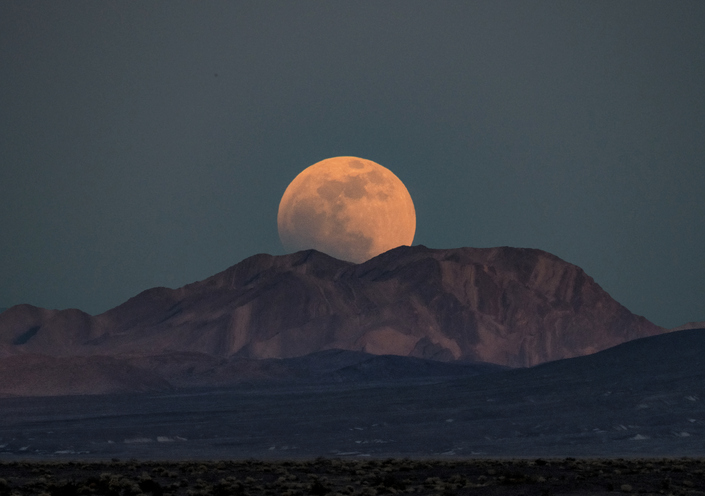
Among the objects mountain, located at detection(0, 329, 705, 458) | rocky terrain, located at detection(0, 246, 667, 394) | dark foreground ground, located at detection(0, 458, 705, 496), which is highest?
rocky terrain, located at detection(0, 246, 667, 394)

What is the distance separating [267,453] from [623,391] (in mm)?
30464

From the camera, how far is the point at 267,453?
Answer: 59531mm

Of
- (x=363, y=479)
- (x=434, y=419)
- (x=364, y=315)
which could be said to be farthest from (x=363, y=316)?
(x=363, y=479)

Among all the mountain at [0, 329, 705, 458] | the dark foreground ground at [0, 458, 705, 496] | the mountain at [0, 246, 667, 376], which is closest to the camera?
the dark foreground ground at [0, 458, 705, 496]

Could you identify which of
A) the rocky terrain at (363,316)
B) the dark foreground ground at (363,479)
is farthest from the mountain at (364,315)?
the dark foreground ground at (363,479)

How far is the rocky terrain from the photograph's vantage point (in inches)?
6663

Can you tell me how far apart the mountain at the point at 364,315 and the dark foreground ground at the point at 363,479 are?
122 meters

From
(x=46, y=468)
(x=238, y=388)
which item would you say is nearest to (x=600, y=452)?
(x=46, y=468)

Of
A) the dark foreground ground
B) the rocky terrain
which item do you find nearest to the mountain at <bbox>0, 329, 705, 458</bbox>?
the dark foreground ground

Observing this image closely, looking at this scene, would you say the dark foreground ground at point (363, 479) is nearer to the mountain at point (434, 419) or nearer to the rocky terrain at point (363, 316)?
the mountain at point (434, 419)

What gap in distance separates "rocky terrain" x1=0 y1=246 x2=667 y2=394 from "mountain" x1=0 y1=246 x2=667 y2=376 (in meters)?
0.23

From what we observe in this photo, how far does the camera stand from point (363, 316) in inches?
6909

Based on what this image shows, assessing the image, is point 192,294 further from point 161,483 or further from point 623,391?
point 161,483

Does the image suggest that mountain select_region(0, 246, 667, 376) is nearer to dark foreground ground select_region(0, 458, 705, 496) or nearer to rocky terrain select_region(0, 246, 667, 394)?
rocky terrain select_region(0, 246, 667, 394)
